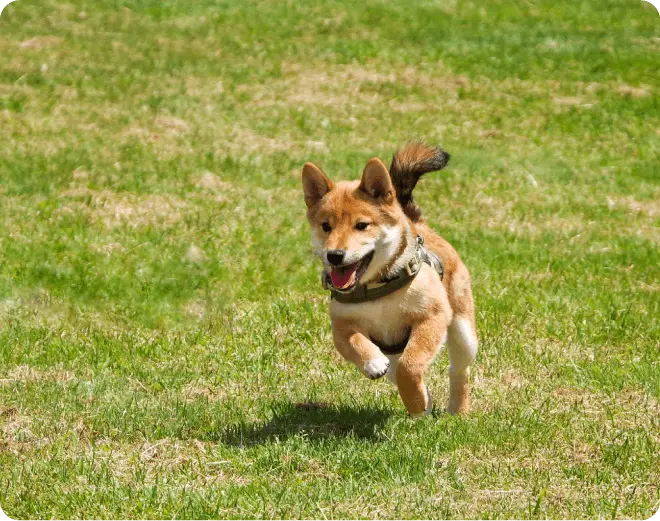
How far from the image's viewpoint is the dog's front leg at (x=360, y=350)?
579cm

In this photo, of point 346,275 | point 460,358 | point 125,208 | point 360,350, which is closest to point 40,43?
point 125,208

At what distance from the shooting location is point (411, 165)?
631 centimetres

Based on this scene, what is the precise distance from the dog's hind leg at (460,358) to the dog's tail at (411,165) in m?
0.86

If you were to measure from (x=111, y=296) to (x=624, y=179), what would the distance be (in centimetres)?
794

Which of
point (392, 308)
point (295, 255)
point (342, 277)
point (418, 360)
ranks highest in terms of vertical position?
point (342, 277)

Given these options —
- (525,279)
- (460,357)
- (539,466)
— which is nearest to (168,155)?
(525,279)

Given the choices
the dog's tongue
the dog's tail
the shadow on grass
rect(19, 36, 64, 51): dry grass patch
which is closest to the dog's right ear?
the dog's tail

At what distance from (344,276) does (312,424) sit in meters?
1.15

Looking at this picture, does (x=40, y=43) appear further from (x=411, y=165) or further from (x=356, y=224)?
(x=356, y=224)

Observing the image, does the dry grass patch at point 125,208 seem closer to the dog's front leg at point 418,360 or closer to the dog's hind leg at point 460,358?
the dog's hind leg at point 460,358

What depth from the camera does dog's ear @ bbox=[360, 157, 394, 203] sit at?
6.14m

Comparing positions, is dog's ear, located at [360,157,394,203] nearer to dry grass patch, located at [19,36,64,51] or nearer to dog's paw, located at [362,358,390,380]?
dog's paw, located at [362,358,390,380]

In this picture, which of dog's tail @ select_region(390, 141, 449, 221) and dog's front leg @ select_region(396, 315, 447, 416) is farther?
dog's tail @ select_region(390, 141, 449, 221)

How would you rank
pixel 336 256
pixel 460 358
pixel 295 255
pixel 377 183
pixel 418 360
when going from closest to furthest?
pixel 336 256 < pixel 418 360 < pixel 377 183 < pixel 460 358 < pixel 295 255
